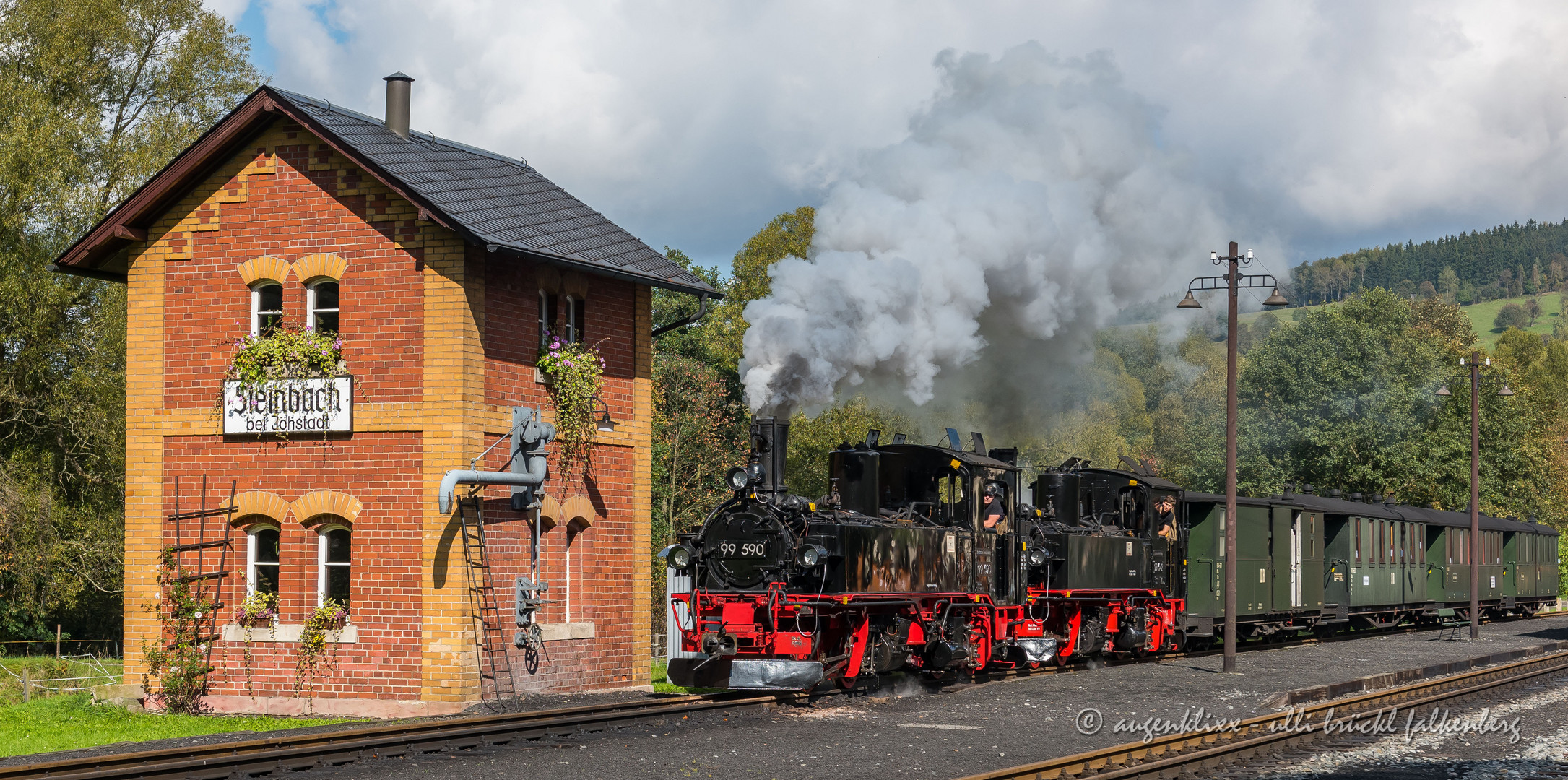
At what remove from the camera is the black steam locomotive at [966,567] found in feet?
50.6

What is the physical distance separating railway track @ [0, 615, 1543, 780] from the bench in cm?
1951

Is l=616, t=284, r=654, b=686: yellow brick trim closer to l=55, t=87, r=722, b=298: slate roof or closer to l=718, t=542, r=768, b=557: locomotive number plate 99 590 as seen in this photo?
l=55, t=87, r=722, b=298: slate roof

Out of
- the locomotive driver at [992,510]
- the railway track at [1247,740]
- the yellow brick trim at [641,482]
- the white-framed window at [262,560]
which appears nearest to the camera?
the railway track at [1247,740]

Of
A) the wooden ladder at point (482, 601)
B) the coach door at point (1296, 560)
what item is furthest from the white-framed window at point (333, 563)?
the coach door at point (1296, 560)

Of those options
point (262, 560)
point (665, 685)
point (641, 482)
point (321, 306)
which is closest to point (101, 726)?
point (262, 560)

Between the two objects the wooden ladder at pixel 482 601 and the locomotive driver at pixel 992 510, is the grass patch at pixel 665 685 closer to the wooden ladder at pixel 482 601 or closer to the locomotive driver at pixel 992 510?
the wooden ladder at pixel 482 601

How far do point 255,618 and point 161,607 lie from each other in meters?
1.34

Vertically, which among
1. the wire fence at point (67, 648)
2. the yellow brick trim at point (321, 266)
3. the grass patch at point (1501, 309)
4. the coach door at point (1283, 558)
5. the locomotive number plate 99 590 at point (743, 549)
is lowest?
the wire fence at point (67, 648)

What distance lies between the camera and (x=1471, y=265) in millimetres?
164125

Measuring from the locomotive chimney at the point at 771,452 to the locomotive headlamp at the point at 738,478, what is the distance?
171 millimetres

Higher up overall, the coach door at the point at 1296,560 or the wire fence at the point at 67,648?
the coach door at the point at 1296,560

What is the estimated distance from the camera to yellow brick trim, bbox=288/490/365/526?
54.6 feet

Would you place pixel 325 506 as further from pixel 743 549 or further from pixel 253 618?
pixel 743 549

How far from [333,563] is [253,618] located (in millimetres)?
1158
